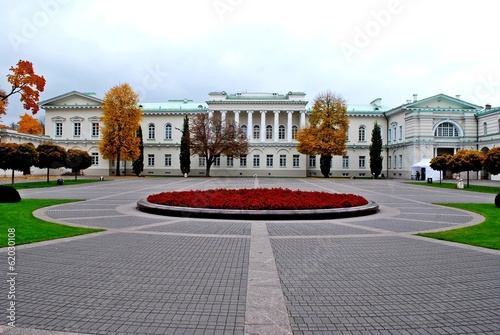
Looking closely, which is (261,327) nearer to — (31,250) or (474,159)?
(31,250)

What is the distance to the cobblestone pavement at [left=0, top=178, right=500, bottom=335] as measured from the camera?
13.8 feet

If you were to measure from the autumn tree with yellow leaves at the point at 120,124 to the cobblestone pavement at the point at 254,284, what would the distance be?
43511 millimetres

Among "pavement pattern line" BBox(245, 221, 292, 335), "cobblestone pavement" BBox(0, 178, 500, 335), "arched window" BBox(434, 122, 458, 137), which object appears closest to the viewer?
"pavement pattern line" BBox(245, 221, 292, 335)

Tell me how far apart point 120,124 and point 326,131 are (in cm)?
3318

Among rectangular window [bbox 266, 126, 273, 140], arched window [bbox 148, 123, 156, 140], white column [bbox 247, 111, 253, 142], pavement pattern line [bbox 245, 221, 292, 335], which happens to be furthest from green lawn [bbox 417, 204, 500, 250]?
arched window [bbox 148, 123, 156, 140]

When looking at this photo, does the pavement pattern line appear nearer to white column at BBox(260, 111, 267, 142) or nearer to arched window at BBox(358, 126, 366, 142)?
white column at BBox(260, 111, 267, 142)

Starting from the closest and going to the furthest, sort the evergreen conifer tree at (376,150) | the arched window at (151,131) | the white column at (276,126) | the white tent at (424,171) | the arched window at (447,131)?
the white tent at (424,171)
the arched window at (447,131)
the evergreen conifer tree at (376,150)
the white column at (276,126)
the arched window at (151,131)

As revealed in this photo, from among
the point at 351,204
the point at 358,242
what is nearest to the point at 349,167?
the point at 351,204

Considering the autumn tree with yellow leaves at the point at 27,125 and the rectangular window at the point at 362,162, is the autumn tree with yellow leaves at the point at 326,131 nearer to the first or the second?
the rectangular window at the point at 362,162

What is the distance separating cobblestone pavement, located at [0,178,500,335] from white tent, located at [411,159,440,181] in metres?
44.0

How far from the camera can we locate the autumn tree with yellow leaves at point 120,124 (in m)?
49.7

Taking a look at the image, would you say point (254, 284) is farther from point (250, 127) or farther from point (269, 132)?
point (269, 132)

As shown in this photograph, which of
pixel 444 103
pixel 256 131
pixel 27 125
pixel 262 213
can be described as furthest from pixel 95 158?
pixel 444 103

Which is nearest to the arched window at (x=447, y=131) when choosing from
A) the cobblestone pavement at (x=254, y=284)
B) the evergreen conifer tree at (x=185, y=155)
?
the evergreen conifer tree at (x=185, y=155)
